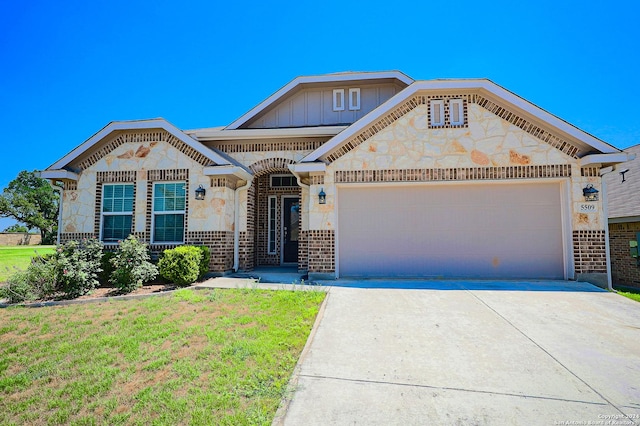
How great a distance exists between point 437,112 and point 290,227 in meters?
6.25

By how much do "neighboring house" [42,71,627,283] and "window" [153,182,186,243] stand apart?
1.4 inches

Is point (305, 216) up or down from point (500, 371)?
up

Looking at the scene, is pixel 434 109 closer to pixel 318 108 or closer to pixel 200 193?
pixel 318 108

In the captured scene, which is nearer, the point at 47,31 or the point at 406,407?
the point at 406,407

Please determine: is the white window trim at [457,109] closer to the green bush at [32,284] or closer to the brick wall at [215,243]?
the brick wall at [215,243]

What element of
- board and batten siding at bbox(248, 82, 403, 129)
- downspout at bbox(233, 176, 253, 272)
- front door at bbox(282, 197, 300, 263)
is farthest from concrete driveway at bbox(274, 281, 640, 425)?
board and batten siding at bbox(248, 82, 403, 129)

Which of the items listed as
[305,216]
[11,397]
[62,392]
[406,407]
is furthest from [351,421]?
[305,216]

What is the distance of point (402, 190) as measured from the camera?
9086 mm

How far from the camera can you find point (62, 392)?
3.41m

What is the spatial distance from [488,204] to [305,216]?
17.4 ft

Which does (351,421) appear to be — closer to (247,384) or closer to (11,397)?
(247,384)

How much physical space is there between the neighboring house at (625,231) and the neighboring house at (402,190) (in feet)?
13.8

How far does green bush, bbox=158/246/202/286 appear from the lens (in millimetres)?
7938

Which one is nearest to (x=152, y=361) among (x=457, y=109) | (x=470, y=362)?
(x=470, y=362)
